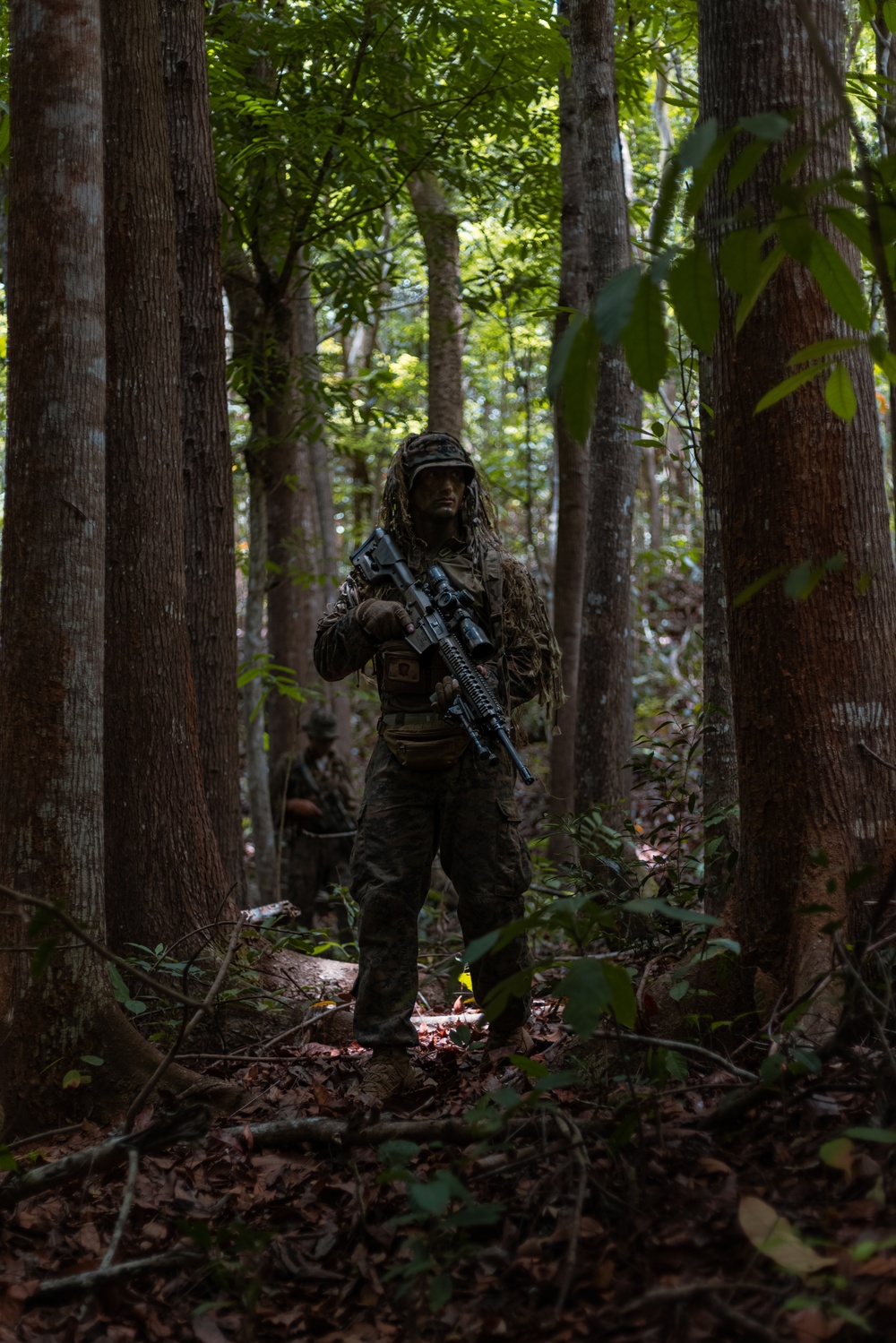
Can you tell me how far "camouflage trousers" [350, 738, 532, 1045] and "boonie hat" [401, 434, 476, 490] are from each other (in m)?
1.09

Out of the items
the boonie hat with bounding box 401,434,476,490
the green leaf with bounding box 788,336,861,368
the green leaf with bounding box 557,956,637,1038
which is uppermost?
the boonie hat with bounding box 401,434,476,490

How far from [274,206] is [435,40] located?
1.51m

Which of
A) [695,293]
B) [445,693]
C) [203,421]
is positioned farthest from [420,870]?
[203,421]

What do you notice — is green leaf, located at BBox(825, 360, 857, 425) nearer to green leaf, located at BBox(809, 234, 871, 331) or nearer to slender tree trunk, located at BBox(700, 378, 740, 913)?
green leaf, located at BBox(809, 234, 871, 331)

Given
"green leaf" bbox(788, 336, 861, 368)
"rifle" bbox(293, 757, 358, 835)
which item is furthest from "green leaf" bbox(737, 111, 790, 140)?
"rifle" bbox(293, 757, 358, 835)

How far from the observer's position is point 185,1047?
14.4ft

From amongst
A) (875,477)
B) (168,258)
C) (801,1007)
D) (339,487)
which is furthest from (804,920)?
(339,487)

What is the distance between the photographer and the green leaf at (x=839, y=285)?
1963 millimetres

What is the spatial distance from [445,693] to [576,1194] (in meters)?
1.86

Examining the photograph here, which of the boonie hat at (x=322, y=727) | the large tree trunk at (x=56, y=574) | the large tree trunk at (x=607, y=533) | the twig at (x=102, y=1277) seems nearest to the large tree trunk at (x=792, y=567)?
the twig at (x=102, y=1277)

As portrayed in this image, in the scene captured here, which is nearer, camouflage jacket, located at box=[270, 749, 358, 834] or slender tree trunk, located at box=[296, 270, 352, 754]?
camouflage jacket, located at box=[270, 749, 358, 834]

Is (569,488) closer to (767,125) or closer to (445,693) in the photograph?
(445,693)

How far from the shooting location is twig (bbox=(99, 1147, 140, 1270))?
2.61 meters

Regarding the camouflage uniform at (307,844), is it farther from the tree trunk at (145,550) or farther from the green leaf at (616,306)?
the green leaf at (616,306)
